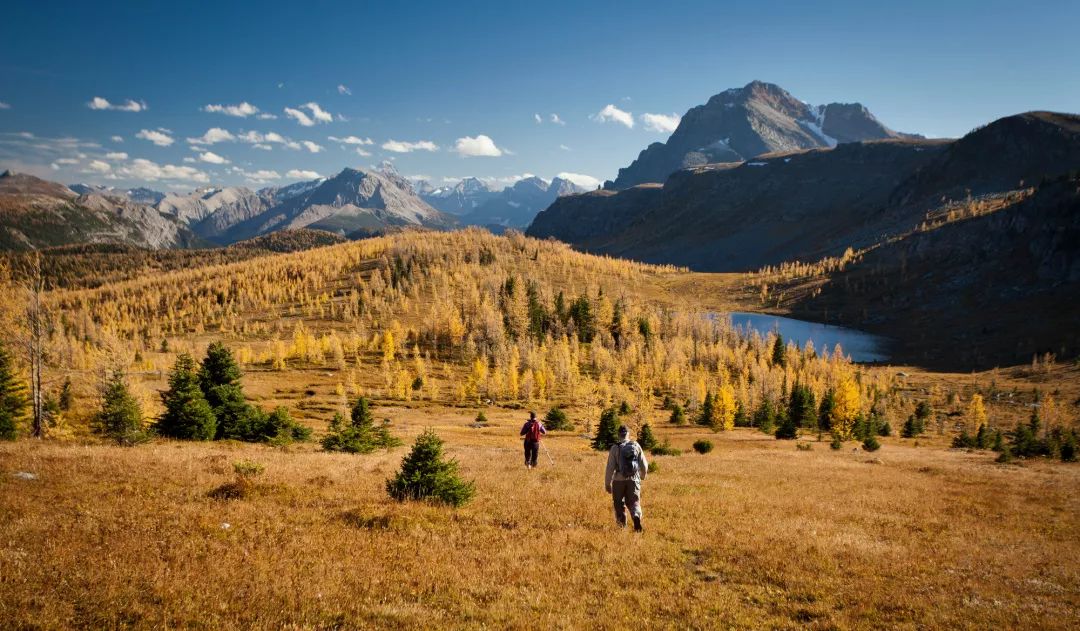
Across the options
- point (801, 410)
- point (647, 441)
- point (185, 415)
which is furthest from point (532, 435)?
point (801, 410)

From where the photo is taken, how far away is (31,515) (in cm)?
1241

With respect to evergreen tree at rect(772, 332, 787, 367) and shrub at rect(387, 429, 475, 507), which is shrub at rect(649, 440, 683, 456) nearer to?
shrub at rect(387, 429, 475, 507)

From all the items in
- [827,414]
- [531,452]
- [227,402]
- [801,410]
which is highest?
[227,402]

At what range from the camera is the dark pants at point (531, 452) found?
27016mm

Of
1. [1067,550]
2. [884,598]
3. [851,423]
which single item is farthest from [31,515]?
[851,423]

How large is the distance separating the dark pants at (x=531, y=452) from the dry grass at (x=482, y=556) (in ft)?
15.3

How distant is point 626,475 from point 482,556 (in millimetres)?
5389

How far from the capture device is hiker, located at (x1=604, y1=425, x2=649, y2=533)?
52.7 ft

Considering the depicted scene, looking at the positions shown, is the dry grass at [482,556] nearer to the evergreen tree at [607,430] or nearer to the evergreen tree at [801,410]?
the evergreen tree at [607,430]

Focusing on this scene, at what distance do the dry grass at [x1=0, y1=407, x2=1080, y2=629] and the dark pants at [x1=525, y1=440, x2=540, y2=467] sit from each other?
467 centimetres

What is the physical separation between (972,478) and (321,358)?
14370cm

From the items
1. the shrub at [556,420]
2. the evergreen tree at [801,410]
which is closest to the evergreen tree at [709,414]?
the evergreen tree at [801,410]

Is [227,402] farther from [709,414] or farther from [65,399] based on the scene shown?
[709,414]

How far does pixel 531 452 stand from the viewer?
90.0ft
